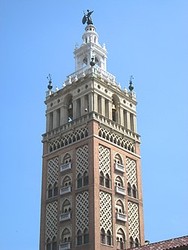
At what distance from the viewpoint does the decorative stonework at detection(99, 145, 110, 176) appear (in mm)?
42438

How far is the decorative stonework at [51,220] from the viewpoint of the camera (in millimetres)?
42197

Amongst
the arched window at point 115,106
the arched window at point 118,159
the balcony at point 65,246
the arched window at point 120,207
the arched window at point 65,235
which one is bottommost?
the balcony at point 65,246

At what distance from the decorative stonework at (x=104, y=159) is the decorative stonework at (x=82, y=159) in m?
1.16

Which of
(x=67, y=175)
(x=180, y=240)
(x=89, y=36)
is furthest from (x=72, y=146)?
(x=180, y=240)

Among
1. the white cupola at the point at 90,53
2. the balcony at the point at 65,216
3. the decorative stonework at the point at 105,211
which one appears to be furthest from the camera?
the white cupola at the point at 90,53

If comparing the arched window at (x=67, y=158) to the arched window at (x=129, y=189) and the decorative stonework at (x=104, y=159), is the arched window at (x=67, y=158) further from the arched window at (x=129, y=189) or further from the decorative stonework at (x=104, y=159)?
the arched window at (x=129, y=189)

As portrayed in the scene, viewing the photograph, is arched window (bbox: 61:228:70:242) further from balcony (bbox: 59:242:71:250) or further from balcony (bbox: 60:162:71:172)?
balcony (bbox: 60:162:71:172)

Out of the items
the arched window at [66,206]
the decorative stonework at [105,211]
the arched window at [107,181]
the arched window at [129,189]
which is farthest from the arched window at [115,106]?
the arched window at [66,206]

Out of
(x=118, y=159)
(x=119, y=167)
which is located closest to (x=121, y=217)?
(x=119, y=167)

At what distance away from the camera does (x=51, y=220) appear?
42.8 meters

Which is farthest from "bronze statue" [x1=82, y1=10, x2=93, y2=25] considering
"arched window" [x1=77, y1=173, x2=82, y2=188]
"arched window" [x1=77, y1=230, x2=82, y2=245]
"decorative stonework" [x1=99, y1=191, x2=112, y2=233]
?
"arched window" [x1=77, y1=230, x2=82, y2=245]

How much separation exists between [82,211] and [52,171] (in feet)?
18.5

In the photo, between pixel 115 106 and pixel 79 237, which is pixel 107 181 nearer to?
pixel 79 237

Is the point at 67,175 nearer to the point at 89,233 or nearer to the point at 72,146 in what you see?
the point at 72,146
